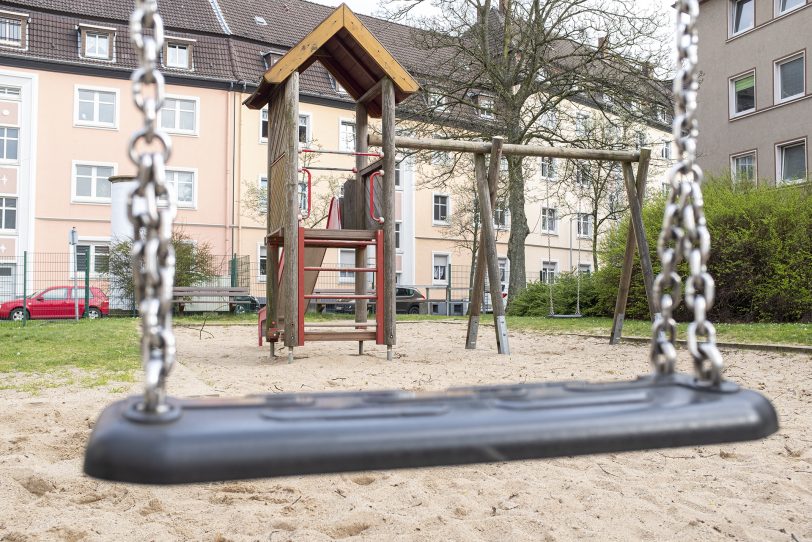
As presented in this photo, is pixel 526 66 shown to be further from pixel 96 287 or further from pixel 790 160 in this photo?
pixel 96 287

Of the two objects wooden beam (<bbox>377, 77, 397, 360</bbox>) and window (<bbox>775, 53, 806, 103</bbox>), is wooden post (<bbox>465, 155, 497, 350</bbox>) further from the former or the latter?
window (<bbox>775, 53, 806, 103</bbox>)

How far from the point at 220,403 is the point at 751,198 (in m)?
13.6

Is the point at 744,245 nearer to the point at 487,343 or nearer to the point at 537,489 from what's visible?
the point at 487,343

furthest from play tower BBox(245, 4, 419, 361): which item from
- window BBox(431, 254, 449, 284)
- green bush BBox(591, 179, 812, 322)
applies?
window BBox(431, 254, 449, 284)

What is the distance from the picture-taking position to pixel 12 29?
25234 mm

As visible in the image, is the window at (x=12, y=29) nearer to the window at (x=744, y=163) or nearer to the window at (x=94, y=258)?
the window at (x=94, y=258)

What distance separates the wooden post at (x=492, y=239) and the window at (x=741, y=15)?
62.1 feet

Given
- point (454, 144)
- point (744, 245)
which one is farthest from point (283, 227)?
point (744, 245)

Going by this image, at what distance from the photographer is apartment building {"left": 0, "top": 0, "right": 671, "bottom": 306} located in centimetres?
2442

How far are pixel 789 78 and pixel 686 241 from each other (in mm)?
23279

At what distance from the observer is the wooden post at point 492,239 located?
7367mm

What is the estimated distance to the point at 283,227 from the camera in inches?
279

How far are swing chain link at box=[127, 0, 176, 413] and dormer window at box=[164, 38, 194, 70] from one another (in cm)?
2776

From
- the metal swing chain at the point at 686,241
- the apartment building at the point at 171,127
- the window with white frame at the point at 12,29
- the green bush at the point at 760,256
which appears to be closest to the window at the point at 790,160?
the apartment building at the point at 171,127
